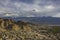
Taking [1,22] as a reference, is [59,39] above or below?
below

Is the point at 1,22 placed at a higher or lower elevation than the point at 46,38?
higher

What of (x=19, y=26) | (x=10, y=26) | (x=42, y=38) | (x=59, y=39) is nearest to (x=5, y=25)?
(x=10, y=26)

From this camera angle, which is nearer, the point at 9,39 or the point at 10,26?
the point at 9,39

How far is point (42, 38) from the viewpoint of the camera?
2280 inches

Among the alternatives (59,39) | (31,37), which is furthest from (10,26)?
(59,39)

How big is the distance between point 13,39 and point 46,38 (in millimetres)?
13748

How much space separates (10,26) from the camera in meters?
61.3

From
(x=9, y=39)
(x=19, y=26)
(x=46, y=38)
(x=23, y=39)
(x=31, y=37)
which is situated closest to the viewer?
(x=9, y=39)

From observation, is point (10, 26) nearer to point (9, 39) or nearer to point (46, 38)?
point (46, 38)

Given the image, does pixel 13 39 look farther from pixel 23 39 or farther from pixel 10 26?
pixel 10 26

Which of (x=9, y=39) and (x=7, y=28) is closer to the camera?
(x=9, y=39)

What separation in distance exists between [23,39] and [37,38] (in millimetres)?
6112

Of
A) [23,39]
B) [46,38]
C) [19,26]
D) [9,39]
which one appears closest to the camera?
[9,39]

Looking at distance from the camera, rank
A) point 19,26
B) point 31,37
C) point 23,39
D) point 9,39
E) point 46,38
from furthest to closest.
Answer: point 19,26 < point 46,38 < point 31,37 < point 23,39 < point 9,39
